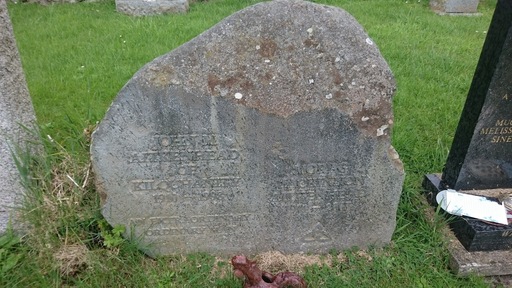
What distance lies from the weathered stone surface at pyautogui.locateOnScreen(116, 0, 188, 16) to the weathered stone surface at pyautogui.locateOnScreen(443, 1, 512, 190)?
4582mm

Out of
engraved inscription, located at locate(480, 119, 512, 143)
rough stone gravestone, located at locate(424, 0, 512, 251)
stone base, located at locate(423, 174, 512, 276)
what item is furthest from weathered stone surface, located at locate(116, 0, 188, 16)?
stone base, located at locate(423, 174, 512, 276)

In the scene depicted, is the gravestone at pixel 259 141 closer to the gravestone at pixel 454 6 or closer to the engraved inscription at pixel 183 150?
the engraved inscription at pixel 183 150

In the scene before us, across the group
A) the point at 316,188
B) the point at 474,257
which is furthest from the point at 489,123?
the point at 316,188

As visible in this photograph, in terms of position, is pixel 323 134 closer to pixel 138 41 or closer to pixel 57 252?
pixel 57 252

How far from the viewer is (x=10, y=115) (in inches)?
87.0

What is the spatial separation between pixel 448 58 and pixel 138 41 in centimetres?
353

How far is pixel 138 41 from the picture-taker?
488 centimetres

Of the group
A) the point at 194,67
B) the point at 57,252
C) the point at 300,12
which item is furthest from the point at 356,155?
the point at 57,252

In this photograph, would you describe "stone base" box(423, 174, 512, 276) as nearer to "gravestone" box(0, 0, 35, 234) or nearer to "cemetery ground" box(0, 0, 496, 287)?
"cemetery ground" box(0, 0, 496, 287)

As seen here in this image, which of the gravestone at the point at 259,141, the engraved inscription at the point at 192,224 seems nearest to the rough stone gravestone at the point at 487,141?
the gravestone at the point at 259,141

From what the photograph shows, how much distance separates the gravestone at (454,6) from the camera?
6.55 meters

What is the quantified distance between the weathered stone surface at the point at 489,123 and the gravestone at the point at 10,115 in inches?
100

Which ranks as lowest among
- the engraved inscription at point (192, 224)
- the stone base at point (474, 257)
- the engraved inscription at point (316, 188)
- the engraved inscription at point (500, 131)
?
the stone base at point (474, 257)

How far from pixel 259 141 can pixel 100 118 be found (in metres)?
1.67
